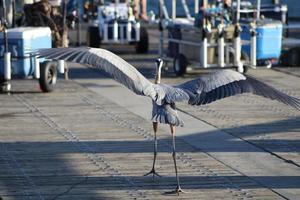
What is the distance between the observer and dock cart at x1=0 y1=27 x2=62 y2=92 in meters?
17.0

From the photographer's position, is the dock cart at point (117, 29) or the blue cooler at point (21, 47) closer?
the blue cooler at point (21, 47)

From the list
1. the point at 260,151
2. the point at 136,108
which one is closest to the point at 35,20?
the point at 136,108

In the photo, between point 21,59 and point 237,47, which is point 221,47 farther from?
point 21,59

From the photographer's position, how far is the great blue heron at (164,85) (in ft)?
28.1

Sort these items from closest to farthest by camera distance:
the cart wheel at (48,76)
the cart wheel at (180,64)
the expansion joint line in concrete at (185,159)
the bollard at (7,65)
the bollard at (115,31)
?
the expansion joint line in concrete at (185,159)
the bollard at (7,65)
the cart wheel at (48,76)
the cart wheel at (180,64)
the bollard at (115,31)

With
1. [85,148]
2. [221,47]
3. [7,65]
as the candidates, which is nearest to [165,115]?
[85,148]

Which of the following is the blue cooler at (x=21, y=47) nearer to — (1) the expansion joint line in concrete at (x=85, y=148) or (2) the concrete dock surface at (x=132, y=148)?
(2) the concrete dock surface at (x=132, y=148)

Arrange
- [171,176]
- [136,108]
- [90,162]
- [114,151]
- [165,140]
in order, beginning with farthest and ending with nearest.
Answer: [136,108]
[165,140]
[114,151]
[90,162]
[171,176]

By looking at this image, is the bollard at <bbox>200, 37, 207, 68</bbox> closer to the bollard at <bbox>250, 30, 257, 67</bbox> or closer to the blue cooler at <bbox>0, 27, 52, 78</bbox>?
the bollard at <bbox>250, 30, 257, 67</bbox>

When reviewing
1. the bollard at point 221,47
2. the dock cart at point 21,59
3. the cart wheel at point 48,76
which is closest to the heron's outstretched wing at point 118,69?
the dock cart at point 21,59

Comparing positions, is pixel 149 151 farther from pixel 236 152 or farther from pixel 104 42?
pixel 104 42

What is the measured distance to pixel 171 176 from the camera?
33.2 ft

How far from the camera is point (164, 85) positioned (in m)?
8.85

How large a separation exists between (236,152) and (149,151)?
45.4 inches
